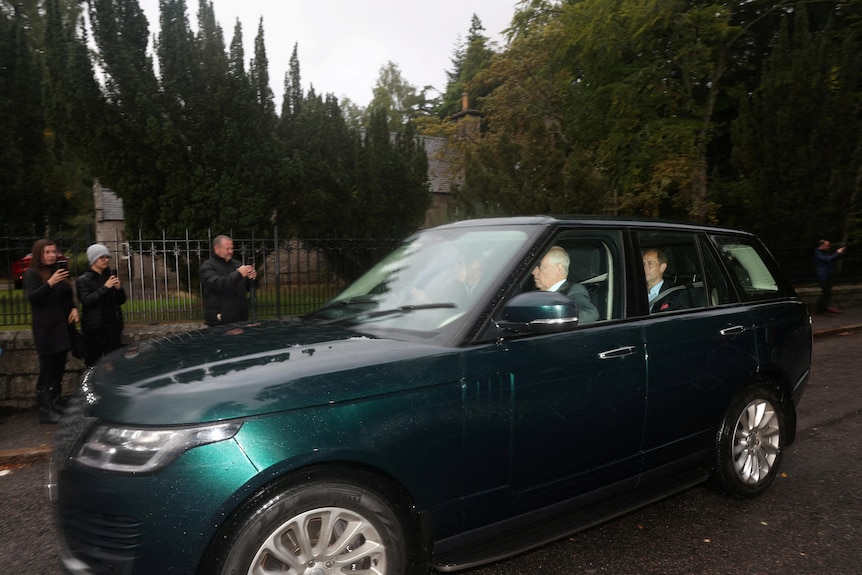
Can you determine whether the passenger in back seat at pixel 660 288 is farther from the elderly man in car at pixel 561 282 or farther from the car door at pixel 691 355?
the elderly man in car at pixel 561 282

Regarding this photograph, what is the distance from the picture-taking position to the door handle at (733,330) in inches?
144

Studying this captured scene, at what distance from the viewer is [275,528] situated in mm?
2152

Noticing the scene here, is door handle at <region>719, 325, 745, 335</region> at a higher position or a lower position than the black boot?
higher

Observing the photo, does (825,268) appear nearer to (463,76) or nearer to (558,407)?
(558,407)

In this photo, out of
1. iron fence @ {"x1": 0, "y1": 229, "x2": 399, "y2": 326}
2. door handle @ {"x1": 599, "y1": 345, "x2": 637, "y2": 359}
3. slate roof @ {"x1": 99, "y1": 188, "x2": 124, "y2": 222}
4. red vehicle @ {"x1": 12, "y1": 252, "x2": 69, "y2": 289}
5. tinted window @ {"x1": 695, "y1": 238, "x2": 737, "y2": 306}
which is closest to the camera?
door handle @ {"x1": 599, "y1": 345, "x2": 637, "y2": 359}

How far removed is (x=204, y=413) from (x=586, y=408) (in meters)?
1.76

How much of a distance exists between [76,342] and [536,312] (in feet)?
17.9

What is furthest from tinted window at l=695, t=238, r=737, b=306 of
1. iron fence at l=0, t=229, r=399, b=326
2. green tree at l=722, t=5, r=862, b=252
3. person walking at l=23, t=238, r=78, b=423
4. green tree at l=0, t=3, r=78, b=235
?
green tree at l=0, t=3, r=78, b=235

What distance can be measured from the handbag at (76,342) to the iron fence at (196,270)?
1.03m

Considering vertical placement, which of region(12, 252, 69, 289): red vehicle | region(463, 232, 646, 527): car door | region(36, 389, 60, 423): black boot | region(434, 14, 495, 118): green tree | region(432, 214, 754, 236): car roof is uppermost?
region(434, 14, 495, 118): green tree

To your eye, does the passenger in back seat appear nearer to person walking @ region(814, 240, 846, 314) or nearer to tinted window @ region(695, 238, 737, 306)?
tinted window @ region(695, 238, 737, 306)

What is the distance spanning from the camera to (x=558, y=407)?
111 inches

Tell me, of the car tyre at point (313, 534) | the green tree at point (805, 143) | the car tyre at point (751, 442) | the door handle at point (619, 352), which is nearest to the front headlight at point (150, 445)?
the car tyre at point (313, 534)

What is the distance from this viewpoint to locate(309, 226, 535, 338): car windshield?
2.83 m
